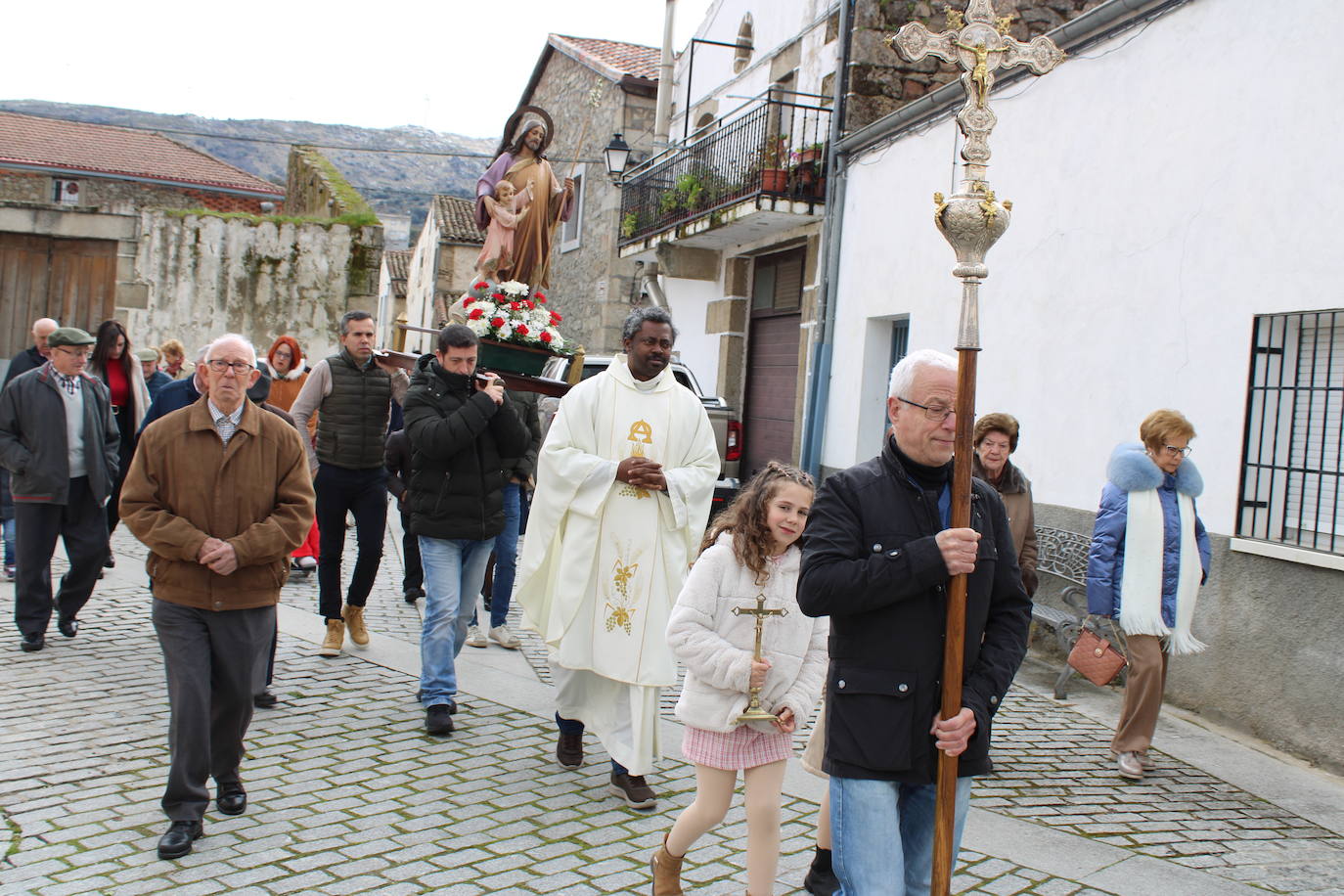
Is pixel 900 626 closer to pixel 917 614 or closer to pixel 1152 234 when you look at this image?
pixel 917 614

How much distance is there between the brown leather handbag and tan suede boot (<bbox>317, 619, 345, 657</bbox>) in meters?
4.05

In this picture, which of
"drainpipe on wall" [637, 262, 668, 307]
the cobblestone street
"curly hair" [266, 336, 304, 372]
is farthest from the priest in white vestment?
"drainpipe on wall" [637, 262, 668, 307]

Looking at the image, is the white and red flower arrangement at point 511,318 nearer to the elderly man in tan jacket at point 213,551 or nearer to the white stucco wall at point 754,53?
the elderly man in tan jacket at point 213,551

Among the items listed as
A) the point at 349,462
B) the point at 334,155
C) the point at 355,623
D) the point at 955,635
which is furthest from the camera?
the point at 334,155

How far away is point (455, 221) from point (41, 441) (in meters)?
30.0

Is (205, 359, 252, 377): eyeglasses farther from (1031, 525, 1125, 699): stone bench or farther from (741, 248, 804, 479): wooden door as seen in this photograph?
(741, 248, 804, 479): wooden door

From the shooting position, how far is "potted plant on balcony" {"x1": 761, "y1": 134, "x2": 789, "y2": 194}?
44.1ft

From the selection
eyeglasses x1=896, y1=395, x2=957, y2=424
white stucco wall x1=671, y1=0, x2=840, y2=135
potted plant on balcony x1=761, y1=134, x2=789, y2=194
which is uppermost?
white stucco wall x1=671, y1=0, x2=840, y2=135

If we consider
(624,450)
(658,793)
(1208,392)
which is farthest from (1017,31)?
(658,793)

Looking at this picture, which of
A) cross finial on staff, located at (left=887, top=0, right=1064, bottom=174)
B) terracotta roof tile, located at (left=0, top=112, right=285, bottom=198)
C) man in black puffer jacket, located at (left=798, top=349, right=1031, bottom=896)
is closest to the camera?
man in black puffer jacket, located at (left=798, top=349, right=1031, bottom=896)

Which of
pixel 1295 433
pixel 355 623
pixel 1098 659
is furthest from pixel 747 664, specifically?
pixel 1295 433

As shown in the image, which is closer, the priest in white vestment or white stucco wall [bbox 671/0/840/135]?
the priest in white vestment

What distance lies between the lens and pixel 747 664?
3635 millimetres

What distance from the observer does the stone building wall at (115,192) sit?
34688mm
